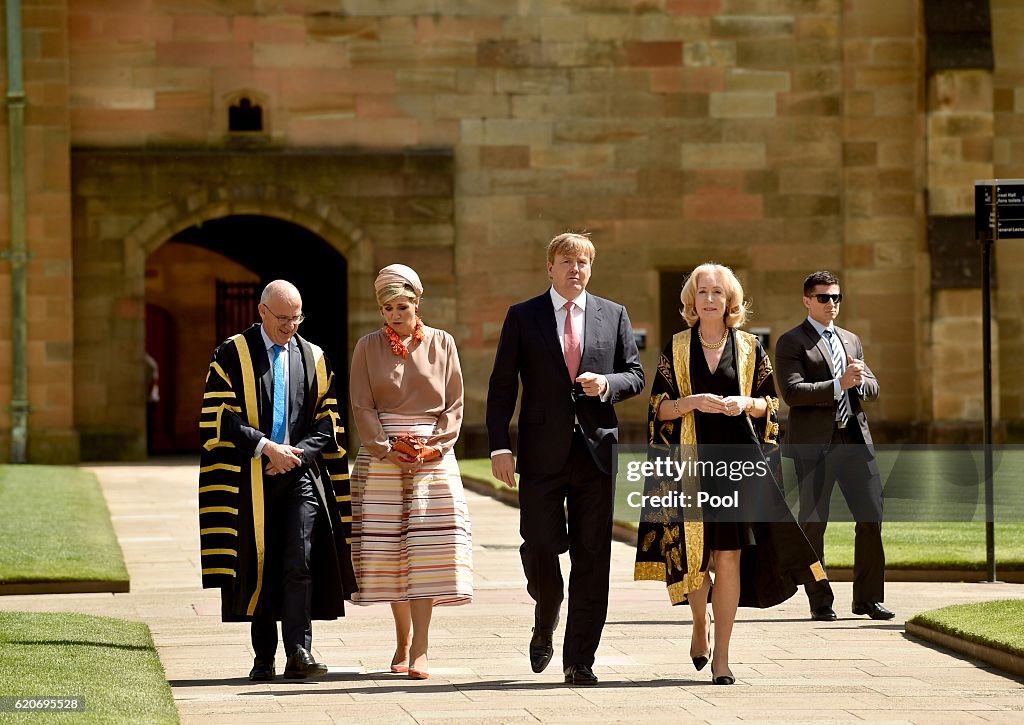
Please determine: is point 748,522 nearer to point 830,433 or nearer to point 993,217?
point 830,433

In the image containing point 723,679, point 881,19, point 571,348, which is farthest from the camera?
point 881,19

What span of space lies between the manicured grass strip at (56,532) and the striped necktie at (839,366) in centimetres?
449

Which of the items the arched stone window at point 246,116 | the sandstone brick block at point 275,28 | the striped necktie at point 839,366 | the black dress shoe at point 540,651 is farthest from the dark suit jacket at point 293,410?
the sandstone brick block at point 275,28

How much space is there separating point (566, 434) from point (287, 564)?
1.38 m

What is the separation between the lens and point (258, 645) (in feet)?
29.1

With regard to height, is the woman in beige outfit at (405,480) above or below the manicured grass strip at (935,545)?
above

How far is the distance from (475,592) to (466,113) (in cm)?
1386

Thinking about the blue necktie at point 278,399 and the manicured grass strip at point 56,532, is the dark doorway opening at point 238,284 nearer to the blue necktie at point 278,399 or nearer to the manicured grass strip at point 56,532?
the manicured grass strip at point 56,532

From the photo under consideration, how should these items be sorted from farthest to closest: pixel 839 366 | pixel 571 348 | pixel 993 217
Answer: pixel 993 217 → pixel 839 366 → pixel 571 348

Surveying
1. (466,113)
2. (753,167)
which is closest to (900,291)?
(753,167)

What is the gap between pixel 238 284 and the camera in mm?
29406

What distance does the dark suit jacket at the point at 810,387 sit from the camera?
11.2 m

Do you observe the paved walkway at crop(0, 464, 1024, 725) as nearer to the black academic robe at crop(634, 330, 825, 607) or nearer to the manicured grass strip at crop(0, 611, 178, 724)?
the manicured grass strip at crop(0, 611, 178, 724)
